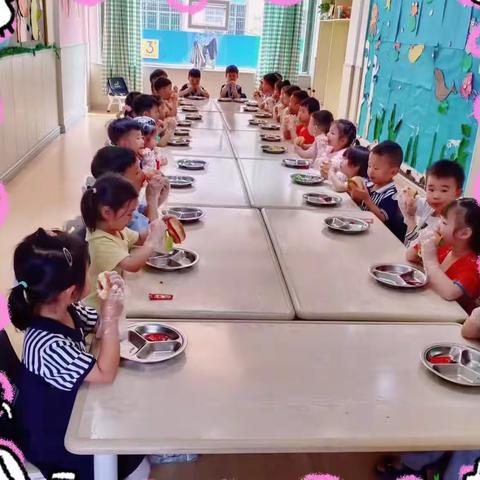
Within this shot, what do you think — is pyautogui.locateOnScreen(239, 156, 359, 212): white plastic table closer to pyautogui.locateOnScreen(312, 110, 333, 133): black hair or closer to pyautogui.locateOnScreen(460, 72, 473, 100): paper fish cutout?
pyautogui.locateOnScreen(312, 110, 333, 133): black hair

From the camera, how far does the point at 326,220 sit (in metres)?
2.34

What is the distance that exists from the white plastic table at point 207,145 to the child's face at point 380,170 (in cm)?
103

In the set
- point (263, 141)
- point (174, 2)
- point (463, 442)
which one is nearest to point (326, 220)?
point (463, 442)

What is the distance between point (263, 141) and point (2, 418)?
3.15 meters

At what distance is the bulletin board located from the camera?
3484 millimetres

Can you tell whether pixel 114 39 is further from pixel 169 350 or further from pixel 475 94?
pixel 169 350

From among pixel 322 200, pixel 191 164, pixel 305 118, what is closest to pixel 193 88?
pixel 305 118

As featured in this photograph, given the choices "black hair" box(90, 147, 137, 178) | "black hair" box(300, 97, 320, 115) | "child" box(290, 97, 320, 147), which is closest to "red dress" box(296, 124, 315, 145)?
"child" box(290, 97, 320, 147)

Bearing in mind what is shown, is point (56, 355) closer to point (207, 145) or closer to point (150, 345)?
point (150, 345)

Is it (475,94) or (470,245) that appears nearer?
(470,245)

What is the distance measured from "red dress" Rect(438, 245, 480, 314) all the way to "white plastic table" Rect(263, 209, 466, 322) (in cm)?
11

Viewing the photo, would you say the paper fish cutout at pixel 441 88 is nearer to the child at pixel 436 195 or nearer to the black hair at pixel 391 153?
the black hair at pixel 391 153

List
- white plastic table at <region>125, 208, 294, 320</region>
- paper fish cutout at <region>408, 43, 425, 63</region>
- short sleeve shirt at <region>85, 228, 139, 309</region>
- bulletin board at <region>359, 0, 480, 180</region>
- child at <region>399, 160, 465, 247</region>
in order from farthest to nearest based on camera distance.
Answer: paper fish cutout at <region>408, 43, 425, 63</region> < bulletin board at <region>359, 0, 480, 180</region> < child at <region>399, 160, 465, 247</region> < short sleeve shirt at <region>85, 228, 139, 309</region> < white plastic table at <region>125, 208, 294, 320</region>

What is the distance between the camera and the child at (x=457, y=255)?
5.72 ft
